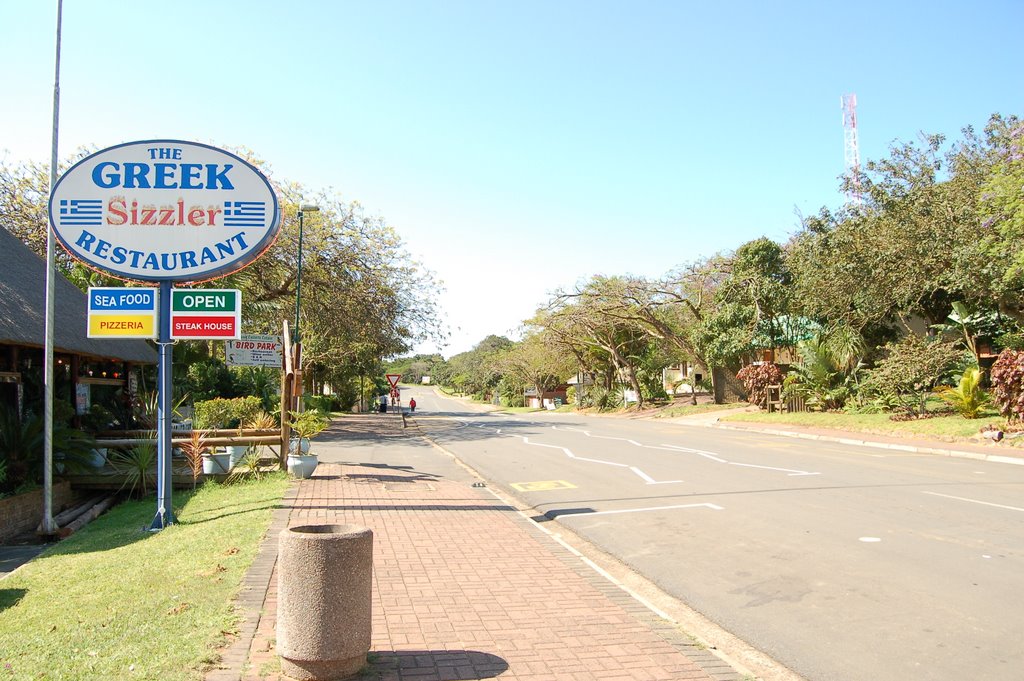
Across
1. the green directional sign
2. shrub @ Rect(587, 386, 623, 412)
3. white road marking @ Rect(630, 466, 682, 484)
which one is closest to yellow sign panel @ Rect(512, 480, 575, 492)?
white road marking @ Rect(630, 466, 682, 484)

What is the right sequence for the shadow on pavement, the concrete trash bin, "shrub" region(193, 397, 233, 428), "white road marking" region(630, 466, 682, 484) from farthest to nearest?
1. "shrub" region(193, 397, 233, 428)
2. "white road marking" region(630, 466, 682, 484)
3. the shadow on pavement
4. the concrete trash bin

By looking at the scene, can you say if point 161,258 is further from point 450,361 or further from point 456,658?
point 450,361

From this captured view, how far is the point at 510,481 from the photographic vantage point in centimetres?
1421

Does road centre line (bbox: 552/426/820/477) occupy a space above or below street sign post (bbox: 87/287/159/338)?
below

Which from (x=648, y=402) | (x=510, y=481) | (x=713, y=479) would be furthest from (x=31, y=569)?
(x=648, y=402)

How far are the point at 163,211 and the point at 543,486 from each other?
7579mm

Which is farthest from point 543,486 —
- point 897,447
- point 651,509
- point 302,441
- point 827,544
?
point 897,447

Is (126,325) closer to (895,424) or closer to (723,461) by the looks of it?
(723,461)

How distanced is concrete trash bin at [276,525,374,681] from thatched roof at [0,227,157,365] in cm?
1062

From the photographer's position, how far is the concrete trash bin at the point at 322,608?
421cm

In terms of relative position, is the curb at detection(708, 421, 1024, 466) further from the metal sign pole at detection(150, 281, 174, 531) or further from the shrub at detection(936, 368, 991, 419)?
the metal sign pole at detection(150, 281, 174, 531)

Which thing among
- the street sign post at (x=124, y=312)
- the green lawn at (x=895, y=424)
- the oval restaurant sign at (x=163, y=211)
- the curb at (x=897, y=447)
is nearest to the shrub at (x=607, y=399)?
the green lawn at (x=895, y=424)

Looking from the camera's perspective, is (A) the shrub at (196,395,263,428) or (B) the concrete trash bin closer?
(B) the concrete trash bin

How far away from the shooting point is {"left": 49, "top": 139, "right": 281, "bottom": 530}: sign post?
9.91 meters
